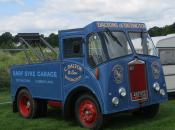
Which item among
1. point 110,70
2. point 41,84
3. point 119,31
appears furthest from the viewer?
point 41,84

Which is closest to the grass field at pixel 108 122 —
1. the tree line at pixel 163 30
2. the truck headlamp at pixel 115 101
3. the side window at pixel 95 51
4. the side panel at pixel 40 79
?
the side panel at pixel 40 79

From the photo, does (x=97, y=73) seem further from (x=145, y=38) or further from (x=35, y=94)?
(x=35, y=94)

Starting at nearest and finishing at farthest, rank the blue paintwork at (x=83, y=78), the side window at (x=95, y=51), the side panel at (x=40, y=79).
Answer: the blue paintwork at (x=83, y=78)
the side window at (x=95, y=51)
the side panel at (x=40, y=79)

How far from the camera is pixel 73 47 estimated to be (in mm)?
11336

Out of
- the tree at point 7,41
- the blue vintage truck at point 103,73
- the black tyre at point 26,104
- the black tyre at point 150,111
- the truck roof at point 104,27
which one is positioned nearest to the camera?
the blue vintage truck at point 103,73

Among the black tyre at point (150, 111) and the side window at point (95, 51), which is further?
the black tyre at point (150, 111)

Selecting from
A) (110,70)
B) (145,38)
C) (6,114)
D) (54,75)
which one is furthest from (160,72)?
(6,114)

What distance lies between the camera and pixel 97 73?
414 inches

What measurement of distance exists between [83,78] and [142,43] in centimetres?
181

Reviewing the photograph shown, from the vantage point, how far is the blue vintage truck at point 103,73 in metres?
10.5

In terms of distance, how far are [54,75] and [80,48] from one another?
3.98ft

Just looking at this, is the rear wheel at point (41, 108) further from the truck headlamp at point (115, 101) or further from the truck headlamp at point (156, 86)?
the truck headlamp at point (156, 86)

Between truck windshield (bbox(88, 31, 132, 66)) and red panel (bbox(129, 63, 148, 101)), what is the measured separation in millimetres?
397

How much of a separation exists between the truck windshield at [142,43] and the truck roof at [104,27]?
15 cm
